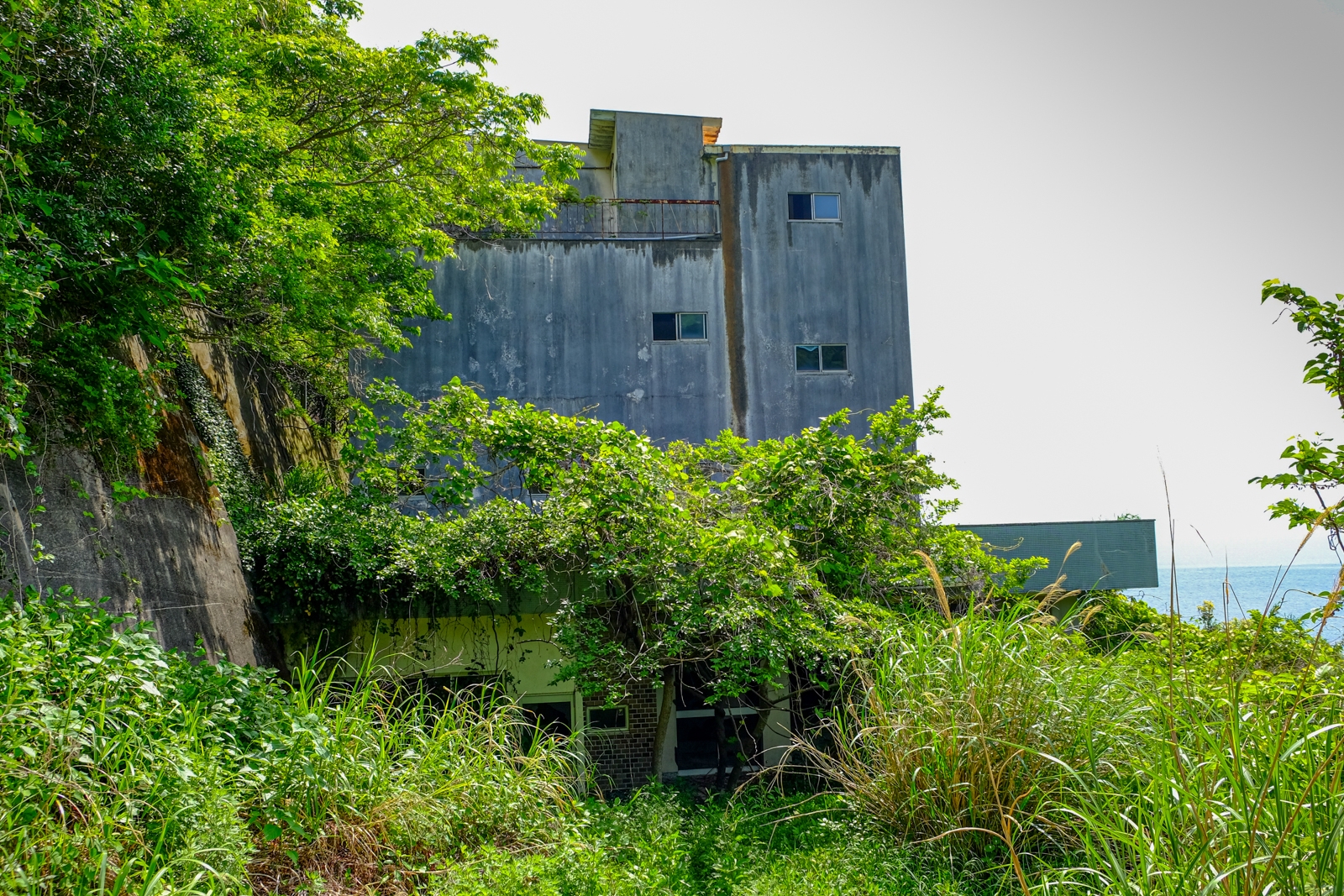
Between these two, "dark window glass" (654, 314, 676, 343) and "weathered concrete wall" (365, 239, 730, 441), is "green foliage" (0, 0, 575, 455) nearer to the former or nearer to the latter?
"weathered concrete wall" (365, 239, 730, 441)

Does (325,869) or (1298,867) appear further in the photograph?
(325,869)

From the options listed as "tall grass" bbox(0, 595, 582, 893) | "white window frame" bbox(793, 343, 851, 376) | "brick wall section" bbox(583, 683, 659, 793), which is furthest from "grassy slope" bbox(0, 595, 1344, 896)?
"white window frame" bbox(793, 343, 851, 376)

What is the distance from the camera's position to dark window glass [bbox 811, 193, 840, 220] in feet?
54.7

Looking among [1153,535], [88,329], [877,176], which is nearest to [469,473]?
[88,329]

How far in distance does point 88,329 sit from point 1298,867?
20.5 feet

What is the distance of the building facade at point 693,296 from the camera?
1537 cm

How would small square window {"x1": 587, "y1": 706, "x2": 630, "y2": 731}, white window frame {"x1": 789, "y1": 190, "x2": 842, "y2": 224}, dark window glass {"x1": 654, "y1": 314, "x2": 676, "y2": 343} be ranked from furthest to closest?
white window frame {"x1": 789, "y1": 190, "x2": 842, "y2": 224}
dark window glass {"x1": 654, "y1": 314, "x2": 676, "y2": 343}
small square window {"x1": 587, "y1": 706, "x2": 630, "y2": 731}

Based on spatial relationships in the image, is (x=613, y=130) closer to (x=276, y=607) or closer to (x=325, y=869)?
(x=276, y=607)

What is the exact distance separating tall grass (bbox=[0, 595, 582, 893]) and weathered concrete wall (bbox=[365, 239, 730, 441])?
32.9 feet

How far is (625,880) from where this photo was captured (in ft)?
15.1

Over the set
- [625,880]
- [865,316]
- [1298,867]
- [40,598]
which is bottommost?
[625,880]

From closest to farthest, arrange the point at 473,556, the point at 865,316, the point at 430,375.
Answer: the point at 473,556 < the point at 430,375 < the point at 865,316

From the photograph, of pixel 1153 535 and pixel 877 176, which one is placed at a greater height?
pixel 877 176

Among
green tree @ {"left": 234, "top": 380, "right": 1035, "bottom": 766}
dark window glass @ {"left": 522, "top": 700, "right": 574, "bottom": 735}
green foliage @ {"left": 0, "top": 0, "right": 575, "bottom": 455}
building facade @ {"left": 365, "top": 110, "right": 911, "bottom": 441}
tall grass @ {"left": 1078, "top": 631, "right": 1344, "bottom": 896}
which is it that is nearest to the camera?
tall grass @ {"left": 1078, "top": 631, "right": 1344, "bottom": 896}
